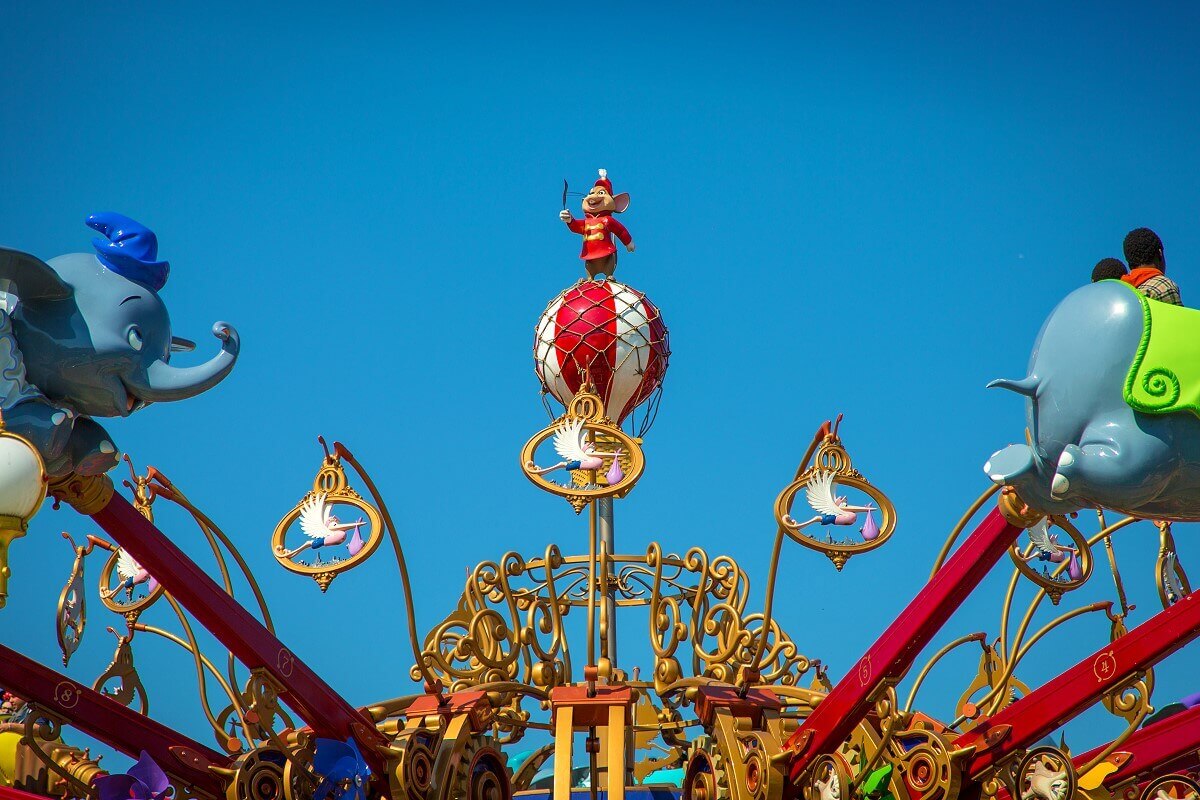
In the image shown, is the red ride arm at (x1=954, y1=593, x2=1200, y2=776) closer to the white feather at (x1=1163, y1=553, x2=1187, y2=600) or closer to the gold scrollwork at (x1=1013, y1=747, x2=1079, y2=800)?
the gold scrollwork at (x1=1013, y1=747, x2=1079, y2=800)

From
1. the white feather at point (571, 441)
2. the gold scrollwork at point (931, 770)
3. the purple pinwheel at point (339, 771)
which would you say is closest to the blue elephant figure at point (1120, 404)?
the gold scrollwork at point (931, 770)

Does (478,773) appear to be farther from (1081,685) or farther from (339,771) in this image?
(1081,685)

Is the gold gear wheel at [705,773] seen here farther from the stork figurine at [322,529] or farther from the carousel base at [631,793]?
the stork figurine at [322,529]

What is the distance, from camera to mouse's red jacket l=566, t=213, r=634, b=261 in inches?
519

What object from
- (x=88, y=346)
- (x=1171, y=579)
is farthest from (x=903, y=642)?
(x=88, y=346)

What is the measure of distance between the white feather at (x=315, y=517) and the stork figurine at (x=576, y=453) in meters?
1.35

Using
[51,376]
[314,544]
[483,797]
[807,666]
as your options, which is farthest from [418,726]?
[51,376]

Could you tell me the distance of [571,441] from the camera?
34.6ft

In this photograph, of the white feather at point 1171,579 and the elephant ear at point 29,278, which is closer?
the elephant ear at point 29,278

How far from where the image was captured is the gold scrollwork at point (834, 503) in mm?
10273

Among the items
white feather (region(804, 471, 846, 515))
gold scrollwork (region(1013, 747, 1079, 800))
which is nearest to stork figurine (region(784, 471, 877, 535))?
white feather (region(804, 471, 846, 515))

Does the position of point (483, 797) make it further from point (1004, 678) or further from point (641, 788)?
point (1004, 678)

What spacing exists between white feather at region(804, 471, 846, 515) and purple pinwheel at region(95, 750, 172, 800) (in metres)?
4.30

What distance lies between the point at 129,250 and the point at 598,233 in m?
5.65
